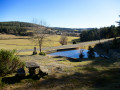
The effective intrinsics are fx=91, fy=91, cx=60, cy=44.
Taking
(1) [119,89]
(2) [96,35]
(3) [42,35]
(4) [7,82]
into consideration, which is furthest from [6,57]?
(2) [96,35]

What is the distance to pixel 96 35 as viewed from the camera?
67938 millimetres

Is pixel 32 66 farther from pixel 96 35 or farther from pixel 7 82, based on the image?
pixel 96 35

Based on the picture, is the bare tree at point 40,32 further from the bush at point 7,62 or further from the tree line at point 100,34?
the tree line at point 100,34

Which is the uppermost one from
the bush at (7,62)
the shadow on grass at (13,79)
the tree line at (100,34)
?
the tree line at (100,34)

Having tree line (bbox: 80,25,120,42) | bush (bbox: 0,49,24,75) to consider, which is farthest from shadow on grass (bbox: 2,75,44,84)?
tree line (bbox: 80,25,120,42)

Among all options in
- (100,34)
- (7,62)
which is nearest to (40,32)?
(7,62)

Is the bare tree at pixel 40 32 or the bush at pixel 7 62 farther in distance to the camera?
the bare tree at pixel 40 32

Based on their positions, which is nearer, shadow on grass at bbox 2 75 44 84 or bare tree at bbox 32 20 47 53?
shadow on grass at bbox 2 75 44 84

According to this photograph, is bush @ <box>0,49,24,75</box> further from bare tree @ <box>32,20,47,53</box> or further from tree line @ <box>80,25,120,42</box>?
tree line @ <box>80,25,120,42</box>

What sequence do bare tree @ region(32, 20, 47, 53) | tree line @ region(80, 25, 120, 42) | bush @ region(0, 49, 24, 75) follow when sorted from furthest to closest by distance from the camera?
tree line @ region(80, 25, 120, 42)
bare tree @ region(32, 20, 47, 53)
bush @ region(0, 49, 24, 75)

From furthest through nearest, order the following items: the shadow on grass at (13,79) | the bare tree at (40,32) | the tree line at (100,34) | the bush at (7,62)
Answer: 1. the tree line at (100,34)
2. the bare tree at (40,32)
3. the bush at (7,62)
4. the shadow on grass at (13,79)

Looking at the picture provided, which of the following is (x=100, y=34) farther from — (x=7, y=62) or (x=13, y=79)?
(x=13, y=79)

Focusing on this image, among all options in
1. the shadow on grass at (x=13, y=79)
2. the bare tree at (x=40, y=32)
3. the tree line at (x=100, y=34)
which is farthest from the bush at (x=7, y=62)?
the tree line at (x=100, y=34)

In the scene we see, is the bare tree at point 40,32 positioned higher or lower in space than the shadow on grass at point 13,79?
higher
